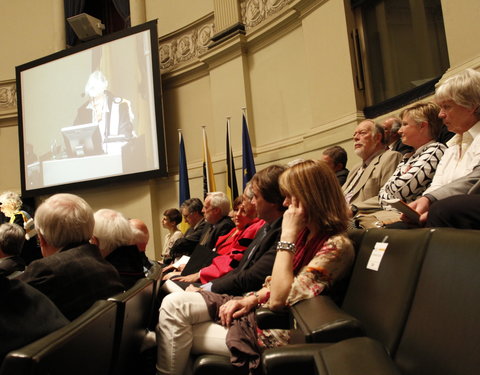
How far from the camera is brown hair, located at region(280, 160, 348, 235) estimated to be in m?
1.51

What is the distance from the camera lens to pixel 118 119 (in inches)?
264

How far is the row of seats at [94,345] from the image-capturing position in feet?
2.25

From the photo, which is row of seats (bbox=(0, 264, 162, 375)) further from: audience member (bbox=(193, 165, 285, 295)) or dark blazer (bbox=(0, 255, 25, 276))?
dark blazer (bbox=(0, 255, 25, 276))

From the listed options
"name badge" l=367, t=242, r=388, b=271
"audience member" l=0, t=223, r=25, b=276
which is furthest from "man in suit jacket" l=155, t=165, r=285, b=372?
"audience member" l=0, t=223, r=25, b=276

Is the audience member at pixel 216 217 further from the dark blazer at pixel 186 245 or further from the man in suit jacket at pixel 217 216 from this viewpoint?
the dark blazer at pixel 186 245

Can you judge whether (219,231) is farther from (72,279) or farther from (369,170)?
(72,279)

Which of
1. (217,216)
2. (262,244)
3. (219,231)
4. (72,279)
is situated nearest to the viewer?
(72,279)

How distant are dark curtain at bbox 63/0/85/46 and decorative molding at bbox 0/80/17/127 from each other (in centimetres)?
149

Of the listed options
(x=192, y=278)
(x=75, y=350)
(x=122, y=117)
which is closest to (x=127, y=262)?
(x=192, y=278)

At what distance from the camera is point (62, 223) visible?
4.94 ft

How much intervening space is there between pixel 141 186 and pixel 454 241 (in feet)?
20.6

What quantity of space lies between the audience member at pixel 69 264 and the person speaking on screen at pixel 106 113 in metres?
5.19

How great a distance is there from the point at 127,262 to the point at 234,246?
90 cm

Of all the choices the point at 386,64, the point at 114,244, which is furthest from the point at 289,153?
Answer: the point at 114,244
